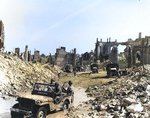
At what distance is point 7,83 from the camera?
610 inches

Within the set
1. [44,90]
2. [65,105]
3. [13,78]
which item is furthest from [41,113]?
[13,78]

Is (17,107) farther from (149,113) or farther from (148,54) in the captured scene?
(148,54)

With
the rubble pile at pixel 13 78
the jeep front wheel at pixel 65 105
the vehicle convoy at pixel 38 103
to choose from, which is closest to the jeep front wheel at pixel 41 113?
the vehicle convoy at pixel 38 103

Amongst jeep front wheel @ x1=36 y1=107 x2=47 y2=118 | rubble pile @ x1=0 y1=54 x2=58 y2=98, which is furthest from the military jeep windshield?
rubble pile @ x1=0 y1=54 x2=58 y2=98

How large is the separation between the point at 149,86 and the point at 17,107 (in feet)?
29.4

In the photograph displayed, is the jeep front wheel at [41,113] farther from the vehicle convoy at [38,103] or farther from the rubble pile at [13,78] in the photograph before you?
the rubble pile at [13,78]

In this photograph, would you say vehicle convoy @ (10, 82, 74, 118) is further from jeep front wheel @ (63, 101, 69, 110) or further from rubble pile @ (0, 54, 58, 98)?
rubble pile @ (0, 54, 58, 98)

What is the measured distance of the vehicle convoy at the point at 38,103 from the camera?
7.32 m

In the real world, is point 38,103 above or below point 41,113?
above

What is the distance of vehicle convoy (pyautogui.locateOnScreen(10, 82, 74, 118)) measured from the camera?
7320 mm

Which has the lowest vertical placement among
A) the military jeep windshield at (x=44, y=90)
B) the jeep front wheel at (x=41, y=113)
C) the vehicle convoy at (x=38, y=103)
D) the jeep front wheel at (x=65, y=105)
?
the jeep front wheel at (x=65, y=105)

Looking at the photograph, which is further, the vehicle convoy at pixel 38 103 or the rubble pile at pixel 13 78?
the rubble pile at pixel 13 78

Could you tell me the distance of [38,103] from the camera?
733 cm

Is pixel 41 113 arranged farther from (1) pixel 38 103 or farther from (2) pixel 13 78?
(2) pixel 13 78
